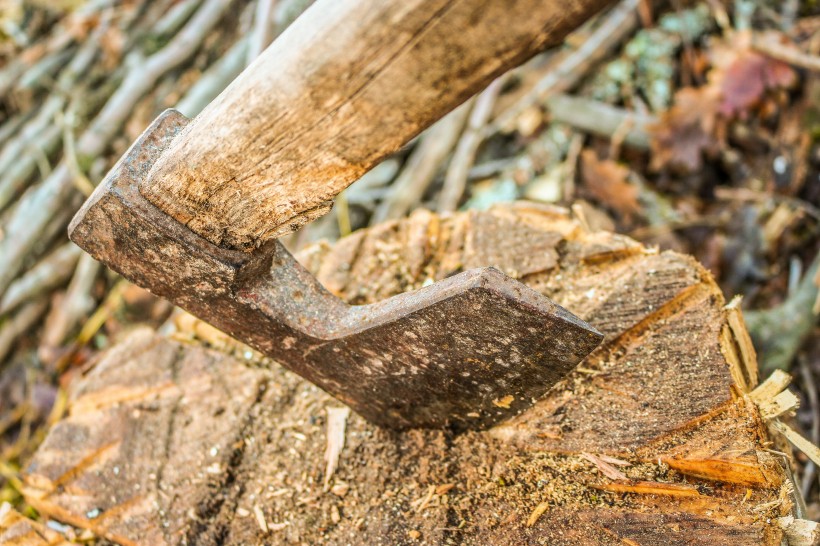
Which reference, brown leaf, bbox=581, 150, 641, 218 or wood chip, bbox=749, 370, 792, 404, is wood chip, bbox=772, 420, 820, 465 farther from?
brown leaf, bbox=581, 150, 641, 218

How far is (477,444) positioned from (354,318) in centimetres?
55

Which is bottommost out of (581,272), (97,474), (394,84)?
(581,272)

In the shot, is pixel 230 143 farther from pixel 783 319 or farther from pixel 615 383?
pixel 783 319

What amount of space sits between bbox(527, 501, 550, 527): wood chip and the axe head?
0.84 ft

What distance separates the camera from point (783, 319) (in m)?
2.70

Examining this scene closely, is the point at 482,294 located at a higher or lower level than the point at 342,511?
higher

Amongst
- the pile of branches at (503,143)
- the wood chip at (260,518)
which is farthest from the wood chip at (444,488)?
the pile of branches at (503,143)

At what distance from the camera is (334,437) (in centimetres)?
197

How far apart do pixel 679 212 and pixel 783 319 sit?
0.80m

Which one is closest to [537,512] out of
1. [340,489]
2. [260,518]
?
[340,489]

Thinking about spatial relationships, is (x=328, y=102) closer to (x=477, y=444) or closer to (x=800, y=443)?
(x=477, y=444)

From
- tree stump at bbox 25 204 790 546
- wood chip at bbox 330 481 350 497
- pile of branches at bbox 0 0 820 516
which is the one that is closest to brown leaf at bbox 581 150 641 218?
pile of branches at bbox 0 0 820 516

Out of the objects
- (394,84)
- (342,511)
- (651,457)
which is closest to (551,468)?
(651,457)

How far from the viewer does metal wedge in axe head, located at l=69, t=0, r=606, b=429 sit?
106 cm
